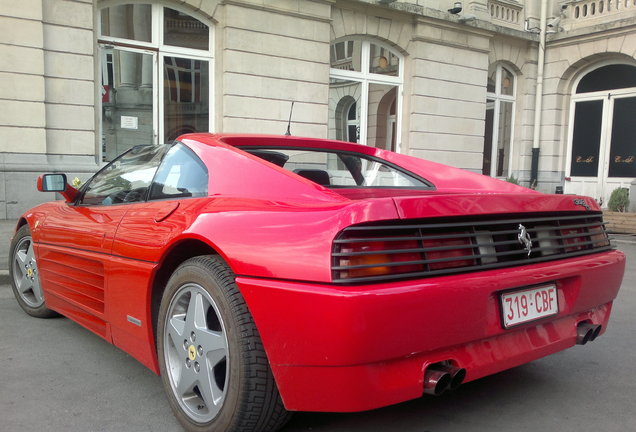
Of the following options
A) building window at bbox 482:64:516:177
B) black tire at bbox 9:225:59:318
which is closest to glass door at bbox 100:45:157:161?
black tire at bbox 9:225:59:318

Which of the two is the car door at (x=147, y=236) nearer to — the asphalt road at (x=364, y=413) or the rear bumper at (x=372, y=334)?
the asphalt road at (x=364, y=413)

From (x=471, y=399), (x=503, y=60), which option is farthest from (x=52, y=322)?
(x=503, y=60)

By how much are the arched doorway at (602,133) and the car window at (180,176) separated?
1576 centimetres

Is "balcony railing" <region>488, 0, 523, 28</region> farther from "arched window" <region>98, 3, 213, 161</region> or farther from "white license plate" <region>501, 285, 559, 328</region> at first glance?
"white license plate" <region>501, 285, 559, 328</region>

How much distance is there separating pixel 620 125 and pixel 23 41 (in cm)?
1549

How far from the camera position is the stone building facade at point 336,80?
9.55m

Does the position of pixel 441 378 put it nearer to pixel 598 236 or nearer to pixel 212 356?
pixel 212 356

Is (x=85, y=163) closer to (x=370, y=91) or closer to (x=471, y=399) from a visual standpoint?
(x=370, y=91)

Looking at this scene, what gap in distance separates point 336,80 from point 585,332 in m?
11.3

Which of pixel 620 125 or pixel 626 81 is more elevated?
pixel 626 81

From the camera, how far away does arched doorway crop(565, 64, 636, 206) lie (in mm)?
15531

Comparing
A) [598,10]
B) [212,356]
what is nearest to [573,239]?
[212,356]

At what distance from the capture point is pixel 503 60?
53.4 ft

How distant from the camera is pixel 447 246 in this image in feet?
6.89
